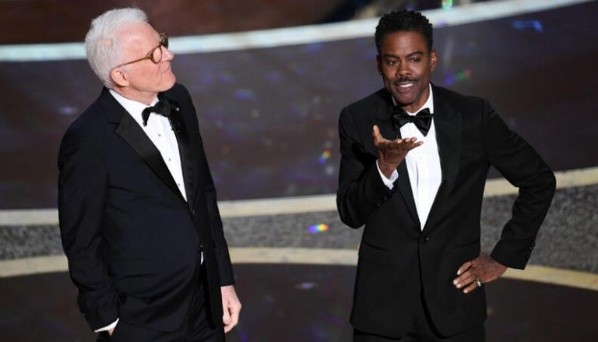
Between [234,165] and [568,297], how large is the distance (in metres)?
1.69

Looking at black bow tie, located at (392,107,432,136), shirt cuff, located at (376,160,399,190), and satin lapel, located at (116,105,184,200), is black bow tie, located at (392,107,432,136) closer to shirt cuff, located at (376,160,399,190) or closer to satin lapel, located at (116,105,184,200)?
shirt cuff, located at (376,160,399,190)

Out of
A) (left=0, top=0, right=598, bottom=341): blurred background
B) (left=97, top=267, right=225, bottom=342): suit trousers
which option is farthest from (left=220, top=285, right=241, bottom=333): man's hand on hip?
(left=0, top=0, right=598, bottom=341): blurred background

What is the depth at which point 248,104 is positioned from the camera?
5.15m

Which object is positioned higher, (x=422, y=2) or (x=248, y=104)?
(x=422, y=2)

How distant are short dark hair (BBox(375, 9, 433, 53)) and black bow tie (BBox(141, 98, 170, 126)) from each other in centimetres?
58

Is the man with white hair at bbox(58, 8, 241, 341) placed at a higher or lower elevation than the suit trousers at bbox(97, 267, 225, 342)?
→ higher

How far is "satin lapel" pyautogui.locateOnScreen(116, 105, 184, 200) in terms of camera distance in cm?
266

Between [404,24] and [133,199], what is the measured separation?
0.83 metres

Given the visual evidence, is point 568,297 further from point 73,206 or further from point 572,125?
point 73,206

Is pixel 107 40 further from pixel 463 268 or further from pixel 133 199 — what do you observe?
pixel 463 268

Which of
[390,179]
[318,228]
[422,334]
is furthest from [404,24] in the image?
[318,228]

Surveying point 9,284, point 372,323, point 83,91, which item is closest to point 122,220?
point 372,323

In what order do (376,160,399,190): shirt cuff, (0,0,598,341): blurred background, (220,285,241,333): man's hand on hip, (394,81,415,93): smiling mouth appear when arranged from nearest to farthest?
(376,160,399,190): shirt cuff
(394,81,415,93): smiling mouth
(220,285,241,333): man's hand on hip
(0,0,598,341): blurred background

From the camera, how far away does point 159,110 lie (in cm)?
272
